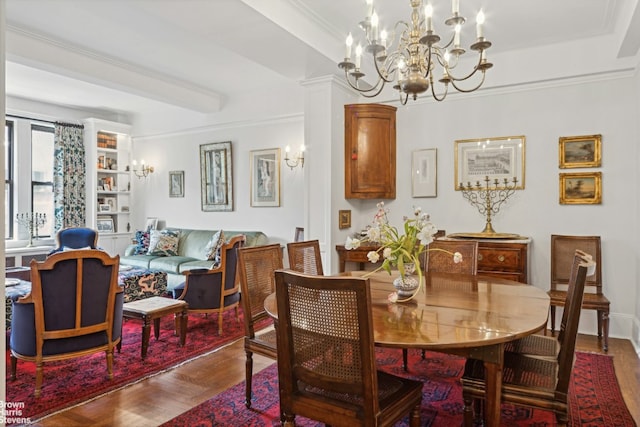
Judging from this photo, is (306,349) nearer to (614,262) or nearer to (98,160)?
(614,262)

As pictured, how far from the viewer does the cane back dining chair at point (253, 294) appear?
2471mm

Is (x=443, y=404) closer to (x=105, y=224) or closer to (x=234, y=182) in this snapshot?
(x=234, y=182)

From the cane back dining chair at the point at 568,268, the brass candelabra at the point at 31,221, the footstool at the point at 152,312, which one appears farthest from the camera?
the brass candelabra at the point at 31,221

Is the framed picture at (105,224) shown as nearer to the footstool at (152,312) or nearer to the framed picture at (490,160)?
the footstool at (152,312)

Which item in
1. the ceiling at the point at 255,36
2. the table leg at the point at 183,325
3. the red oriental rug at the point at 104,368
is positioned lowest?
the red oriental rug at the point at 104,368

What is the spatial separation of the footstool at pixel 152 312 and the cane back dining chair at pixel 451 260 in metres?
1.87

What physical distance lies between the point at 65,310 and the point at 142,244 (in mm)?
4001

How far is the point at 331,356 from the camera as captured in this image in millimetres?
1587

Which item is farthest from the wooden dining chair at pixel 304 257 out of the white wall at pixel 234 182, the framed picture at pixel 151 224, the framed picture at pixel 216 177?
the framed picture at pixel 151 224

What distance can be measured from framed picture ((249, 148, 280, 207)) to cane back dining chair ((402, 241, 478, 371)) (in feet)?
9.94

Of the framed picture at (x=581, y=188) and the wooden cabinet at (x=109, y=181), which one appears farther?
the wooden cabinet at (x=109, y=181)

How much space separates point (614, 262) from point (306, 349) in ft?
11.8

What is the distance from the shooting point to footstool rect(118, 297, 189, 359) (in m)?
3.29

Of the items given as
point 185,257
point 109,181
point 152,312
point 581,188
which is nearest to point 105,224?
point 109,181
